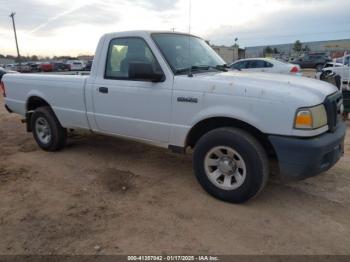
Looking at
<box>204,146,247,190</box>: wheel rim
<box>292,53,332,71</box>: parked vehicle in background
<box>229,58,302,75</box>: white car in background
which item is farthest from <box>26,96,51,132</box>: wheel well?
<box>292,53,332,71</box>: parked vehicle in background

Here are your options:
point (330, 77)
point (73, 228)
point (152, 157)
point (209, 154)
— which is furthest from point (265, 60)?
point (73, 228)

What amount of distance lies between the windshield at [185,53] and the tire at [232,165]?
102cm

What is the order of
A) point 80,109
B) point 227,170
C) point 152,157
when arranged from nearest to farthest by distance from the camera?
point 227,170 < point 80,109 < point 152,157

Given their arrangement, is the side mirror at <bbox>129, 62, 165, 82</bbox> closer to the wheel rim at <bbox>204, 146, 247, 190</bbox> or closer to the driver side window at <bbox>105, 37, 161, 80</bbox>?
the driver side window at <bbox>105, 37, 161, 80</bbox>

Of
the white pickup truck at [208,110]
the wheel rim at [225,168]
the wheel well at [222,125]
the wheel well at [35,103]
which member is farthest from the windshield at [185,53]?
the wheel well at [35,103]

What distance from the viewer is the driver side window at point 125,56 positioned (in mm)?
4445

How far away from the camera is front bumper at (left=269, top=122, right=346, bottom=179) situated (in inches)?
132

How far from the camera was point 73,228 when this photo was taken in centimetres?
342

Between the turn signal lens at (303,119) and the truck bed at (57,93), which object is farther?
the truck bed at (57,93)

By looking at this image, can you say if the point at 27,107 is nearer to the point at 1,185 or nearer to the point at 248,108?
the point at 1,185

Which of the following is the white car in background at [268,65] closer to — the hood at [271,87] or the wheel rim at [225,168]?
the hood at [271,87]

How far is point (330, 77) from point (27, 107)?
7.43 meters

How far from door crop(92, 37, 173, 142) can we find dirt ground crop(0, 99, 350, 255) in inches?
27.7

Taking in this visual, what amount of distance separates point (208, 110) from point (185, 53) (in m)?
1.10
